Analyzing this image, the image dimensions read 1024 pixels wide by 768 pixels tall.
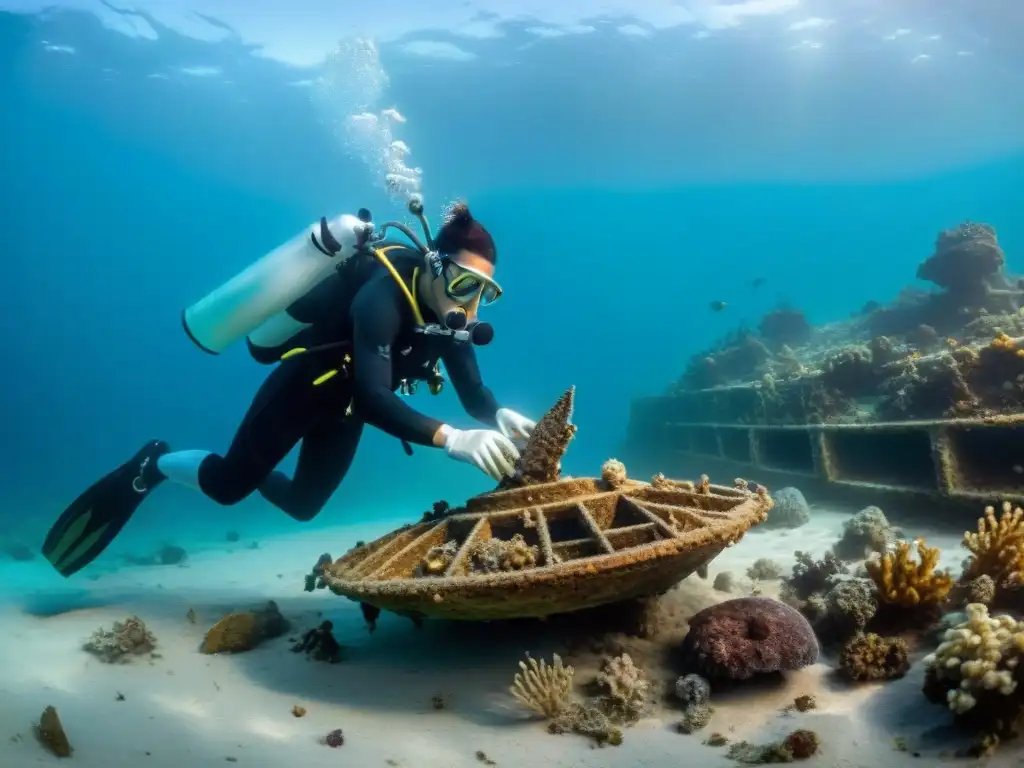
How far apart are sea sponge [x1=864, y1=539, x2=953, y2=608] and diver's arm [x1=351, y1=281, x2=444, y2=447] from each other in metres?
3.96

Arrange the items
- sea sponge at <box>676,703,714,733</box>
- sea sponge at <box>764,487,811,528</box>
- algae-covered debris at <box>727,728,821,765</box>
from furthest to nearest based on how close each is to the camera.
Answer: sea sponge at <box>764,487,811,528</box>
sea sponge at <box>676,703,714,733</box>
algae-covered debris at <box>727,728,821,765</box>

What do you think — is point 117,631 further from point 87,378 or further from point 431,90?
point 87,378

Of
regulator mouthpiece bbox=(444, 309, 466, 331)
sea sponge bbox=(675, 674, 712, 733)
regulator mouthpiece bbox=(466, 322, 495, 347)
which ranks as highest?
regulator mouthpiece bbox=(444, 309, 466, 331)

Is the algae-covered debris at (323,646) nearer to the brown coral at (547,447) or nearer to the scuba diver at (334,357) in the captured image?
the scuba diver at (334,357)

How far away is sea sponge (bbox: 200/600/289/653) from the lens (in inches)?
225

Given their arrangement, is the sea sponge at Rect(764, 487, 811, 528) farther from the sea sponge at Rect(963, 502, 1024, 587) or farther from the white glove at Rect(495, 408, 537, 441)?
the white glove at Rect(495, 408, 537, 441)

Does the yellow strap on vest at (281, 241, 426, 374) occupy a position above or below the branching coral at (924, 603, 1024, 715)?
above

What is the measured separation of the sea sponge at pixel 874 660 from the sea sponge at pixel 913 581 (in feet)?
1.65

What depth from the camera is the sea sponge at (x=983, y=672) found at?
3.00m

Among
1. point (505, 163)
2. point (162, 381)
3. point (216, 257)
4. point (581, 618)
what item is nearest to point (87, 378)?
point (162, 381)

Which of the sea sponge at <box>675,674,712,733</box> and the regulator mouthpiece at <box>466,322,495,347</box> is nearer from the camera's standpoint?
the sea sponge at <box>675,674,712,733</box>

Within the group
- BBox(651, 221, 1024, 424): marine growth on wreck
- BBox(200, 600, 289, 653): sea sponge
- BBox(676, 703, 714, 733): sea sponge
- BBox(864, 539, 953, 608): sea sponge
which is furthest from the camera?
BBox(651, 221, 1024, 424): marine growth on wreck

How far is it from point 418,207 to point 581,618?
4302 mm

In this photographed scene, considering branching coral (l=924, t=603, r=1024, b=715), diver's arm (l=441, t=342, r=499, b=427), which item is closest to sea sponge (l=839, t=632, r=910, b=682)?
branching coral (l=924, t=603, r=1024, b=715)
